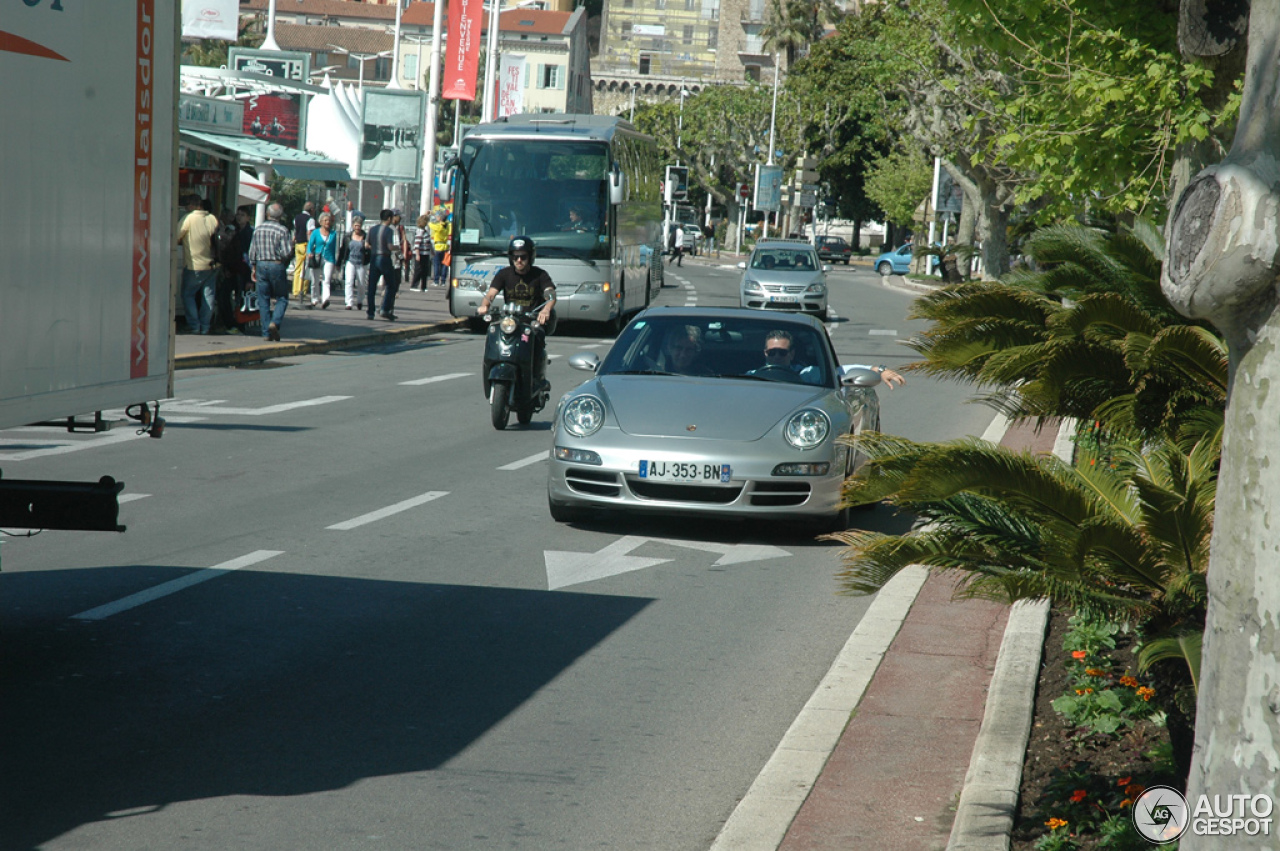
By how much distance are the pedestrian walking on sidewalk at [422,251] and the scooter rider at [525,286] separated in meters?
21.5

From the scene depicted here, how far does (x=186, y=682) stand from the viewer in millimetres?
6000

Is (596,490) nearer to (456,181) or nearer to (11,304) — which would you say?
(11,304)

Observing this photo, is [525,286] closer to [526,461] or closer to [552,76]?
[526,461]

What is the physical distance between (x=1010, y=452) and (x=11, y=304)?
3.41 metres

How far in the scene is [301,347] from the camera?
74.3 ft

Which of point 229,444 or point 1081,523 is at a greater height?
point 1081,523

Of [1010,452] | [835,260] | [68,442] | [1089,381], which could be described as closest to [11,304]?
[1010,452]

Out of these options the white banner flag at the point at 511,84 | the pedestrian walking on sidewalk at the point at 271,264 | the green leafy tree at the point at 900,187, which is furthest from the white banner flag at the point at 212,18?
the green leafy tree at the point at 900,187

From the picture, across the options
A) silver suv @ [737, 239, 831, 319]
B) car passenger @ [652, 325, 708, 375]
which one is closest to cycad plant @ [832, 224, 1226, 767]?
car passenger @ [652, 325, 708, 375]

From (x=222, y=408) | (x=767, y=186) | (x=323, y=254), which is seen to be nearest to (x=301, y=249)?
(x=323, y=254)

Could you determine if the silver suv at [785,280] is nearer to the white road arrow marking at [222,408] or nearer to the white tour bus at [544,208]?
the white tour bus at [544,208]

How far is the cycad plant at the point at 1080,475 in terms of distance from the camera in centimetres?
420

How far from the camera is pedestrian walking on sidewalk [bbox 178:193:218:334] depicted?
21.2 meters

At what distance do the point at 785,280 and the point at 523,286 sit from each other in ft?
65.7
